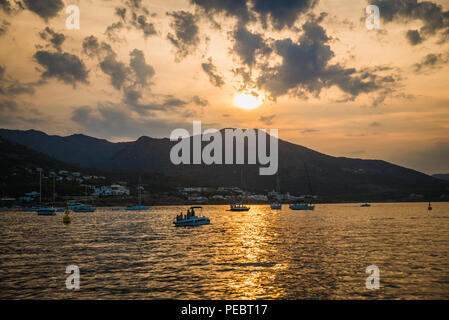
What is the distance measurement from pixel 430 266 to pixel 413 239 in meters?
27.3

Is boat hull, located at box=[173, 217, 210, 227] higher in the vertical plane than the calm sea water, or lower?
lower

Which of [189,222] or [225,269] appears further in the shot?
[189,222]

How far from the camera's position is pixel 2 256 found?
42.8 metres

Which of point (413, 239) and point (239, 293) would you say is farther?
point (413, 239)

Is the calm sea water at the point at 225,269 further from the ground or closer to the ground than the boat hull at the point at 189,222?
further from the ground

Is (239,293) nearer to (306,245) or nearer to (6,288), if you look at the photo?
(6,288)

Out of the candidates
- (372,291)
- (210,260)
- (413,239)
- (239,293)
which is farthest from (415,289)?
(413,239)

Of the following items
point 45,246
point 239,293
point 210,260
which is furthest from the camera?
point 45,246

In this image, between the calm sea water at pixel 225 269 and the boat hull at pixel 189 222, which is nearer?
the calm sea water at pixel 225 269

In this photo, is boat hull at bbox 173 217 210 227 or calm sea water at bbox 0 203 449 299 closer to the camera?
calm sea water at bbox 0 203 449 299

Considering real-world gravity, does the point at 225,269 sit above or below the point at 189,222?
above

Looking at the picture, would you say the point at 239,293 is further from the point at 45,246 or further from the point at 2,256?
the point at 45,246
